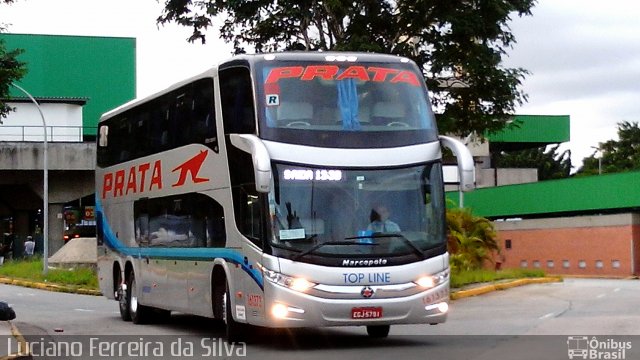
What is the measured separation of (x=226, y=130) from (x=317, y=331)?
430 cm

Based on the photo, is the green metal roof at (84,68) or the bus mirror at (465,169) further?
the green metal roof at (84,68)

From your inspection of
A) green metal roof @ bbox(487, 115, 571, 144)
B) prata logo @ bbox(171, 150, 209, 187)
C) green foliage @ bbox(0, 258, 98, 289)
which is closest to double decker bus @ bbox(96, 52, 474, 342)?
prata logo @ bbox(171, 150, 209, 187)

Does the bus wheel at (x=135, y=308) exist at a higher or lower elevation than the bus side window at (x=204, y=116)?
lower

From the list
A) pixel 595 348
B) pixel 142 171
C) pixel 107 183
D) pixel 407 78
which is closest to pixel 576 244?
pixel 107 183

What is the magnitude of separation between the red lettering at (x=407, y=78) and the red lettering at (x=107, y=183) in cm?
921

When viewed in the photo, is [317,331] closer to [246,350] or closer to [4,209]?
[246,350]

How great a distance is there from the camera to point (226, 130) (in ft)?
56.3

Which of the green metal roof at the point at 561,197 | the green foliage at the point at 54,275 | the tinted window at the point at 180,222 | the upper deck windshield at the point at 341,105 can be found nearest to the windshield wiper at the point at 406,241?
the upper deck windshield at the point at 341,105

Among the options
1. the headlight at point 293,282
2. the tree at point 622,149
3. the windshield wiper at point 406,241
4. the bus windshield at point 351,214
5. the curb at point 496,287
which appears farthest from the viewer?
the tree at point 622,149

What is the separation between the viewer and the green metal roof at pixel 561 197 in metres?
Result: 51.6

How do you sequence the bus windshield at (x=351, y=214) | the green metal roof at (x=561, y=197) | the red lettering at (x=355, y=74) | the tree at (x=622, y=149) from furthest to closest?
the tree at (x=622, y=149)
the green metal roof at (x=561, y=197)
the red lettering at (x=355, y=74)
the bus windshield at (x=351, y=214)

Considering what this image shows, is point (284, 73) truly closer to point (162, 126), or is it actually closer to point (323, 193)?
point (323, 193)

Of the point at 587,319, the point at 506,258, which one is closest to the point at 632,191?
the point at 506,258

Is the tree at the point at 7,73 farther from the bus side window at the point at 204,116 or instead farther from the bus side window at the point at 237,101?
the bus side window at the point at 237,101
